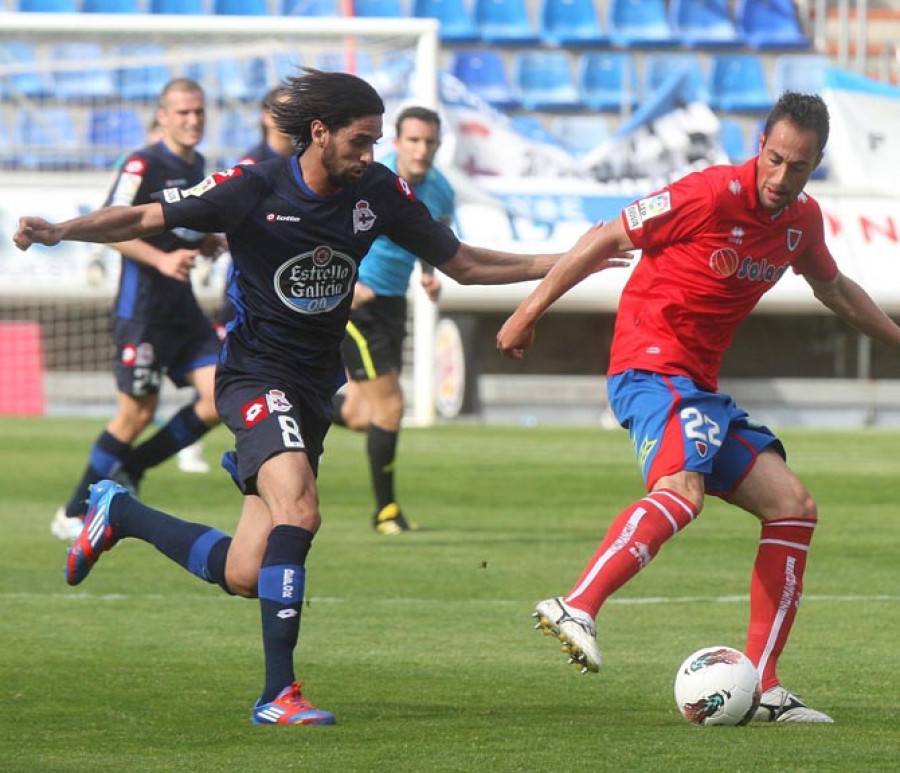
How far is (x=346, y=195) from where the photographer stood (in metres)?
5.52

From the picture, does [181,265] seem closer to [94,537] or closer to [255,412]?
[94,537]

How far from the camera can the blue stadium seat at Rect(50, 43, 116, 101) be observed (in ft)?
66.7

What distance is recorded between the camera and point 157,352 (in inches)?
392

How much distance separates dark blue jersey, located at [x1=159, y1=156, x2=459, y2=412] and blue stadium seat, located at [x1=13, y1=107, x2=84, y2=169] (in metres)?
15.5

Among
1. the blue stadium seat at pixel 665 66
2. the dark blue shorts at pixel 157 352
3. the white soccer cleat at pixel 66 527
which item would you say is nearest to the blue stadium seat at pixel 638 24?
the blue stadium seat at pixel 665 66

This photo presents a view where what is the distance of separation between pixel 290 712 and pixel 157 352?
5.16m

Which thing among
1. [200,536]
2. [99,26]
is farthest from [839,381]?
[200,536]

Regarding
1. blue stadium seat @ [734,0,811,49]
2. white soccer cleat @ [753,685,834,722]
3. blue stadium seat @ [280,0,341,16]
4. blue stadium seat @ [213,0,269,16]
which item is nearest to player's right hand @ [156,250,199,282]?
white soccer cleat @ [753,685,834,722]

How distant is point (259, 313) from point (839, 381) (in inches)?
716

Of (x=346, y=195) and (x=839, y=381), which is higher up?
(x=346, y=195)

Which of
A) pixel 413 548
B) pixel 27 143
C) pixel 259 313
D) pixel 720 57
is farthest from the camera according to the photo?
pixel 720 57

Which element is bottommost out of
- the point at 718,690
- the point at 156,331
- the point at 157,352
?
the point at 718,690

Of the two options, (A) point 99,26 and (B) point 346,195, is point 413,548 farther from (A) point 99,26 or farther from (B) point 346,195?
(A) point 99,26

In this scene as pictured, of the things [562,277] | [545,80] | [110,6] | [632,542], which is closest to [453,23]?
[545,80]
